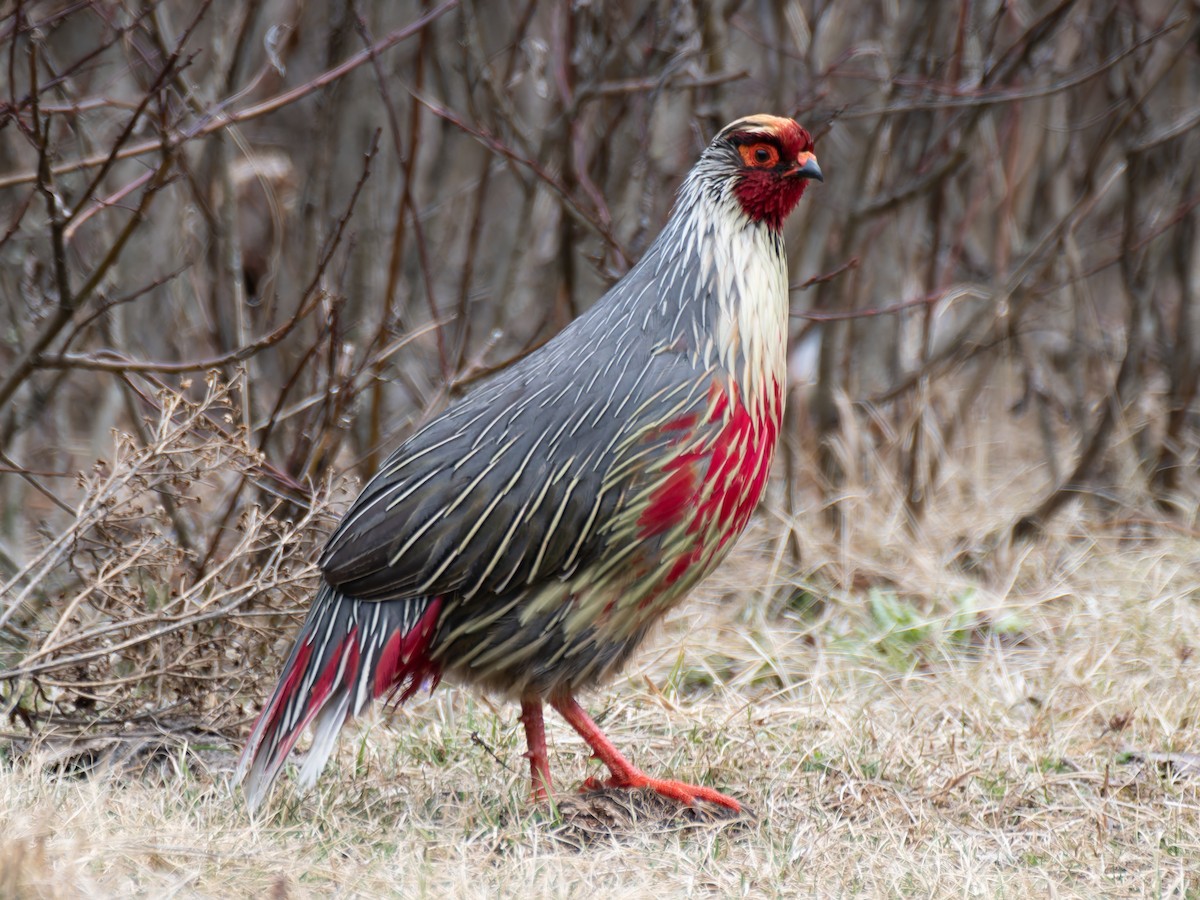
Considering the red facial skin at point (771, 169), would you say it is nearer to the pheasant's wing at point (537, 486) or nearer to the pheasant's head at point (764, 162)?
the pheasant's head at point (764, 162)

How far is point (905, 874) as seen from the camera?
315 cm

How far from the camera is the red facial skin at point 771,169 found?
3.56 metres

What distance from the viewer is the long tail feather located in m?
3.38

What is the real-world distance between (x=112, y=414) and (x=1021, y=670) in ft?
12.5

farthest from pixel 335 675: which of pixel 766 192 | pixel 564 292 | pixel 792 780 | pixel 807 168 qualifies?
pixel 564 292

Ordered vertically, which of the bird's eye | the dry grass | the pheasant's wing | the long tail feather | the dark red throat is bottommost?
the dry grass

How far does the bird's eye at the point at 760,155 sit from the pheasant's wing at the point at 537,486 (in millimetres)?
548

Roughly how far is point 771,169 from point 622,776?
1.60 meters

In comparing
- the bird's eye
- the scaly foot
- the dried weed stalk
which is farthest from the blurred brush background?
the bird's eye

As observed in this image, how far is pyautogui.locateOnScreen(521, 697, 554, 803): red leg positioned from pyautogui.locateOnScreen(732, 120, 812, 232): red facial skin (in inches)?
54.4

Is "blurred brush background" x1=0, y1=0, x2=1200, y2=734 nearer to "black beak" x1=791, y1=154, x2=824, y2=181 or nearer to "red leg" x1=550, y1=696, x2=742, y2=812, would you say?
"red leg" x1=550, y1=696, x2=742, y2=812

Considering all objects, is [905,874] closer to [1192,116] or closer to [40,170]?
[40,170]

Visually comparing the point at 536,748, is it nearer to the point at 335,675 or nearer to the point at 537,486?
the point at 335,675

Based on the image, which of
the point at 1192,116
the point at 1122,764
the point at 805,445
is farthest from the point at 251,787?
the point at 1192,116
